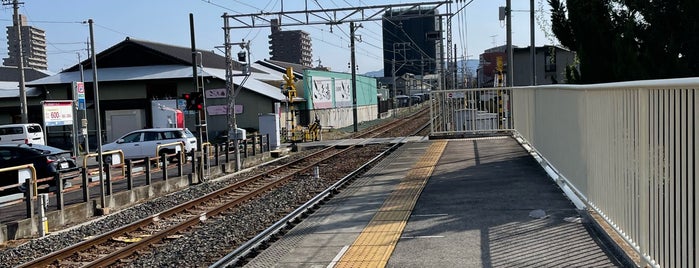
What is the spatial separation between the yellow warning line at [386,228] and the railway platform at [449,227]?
1 cm

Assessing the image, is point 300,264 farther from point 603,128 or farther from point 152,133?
point 152,133

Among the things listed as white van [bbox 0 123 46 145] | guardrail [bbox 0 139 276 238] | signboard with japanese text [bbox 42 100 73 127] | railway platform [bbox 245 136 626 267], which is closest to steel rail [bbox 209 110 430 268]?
railway platform [bbox 245 136 626 267]

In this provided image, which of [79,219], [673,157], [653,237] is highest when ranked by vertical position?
[673,157]

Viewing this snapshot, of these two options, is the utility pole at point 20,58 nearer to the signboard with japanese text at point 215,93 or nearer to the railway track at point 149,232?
the signboard with japanese text at point 215,93

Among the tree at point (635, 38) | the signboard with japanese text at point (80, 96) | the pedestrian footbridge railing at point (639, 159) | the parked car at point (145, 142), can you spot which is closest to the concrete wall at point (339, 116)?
the parked car at point (145, 142)

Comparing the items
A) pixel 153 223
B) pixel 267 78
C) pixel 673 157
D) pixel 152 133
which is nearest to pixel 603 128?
pixel 673 157

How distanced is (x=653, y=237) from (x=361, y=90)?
196 ft

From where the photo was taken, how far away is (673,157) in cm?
428

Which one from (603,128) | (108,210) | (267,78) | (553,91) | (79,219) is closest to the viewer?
(603,128)

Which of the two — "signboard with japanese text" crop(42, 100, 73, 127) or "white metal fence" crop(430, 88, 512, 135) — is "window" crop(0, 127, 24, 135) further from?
"white metal fence" crop(430, 88, 512, 135)

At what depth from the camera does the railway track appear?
9.70 metres

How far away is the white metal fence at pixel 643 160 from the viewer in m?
4.07

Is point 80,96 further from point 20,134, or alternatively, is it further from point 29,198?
point 20,134

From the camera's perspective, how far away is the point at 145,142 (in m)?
27.2
